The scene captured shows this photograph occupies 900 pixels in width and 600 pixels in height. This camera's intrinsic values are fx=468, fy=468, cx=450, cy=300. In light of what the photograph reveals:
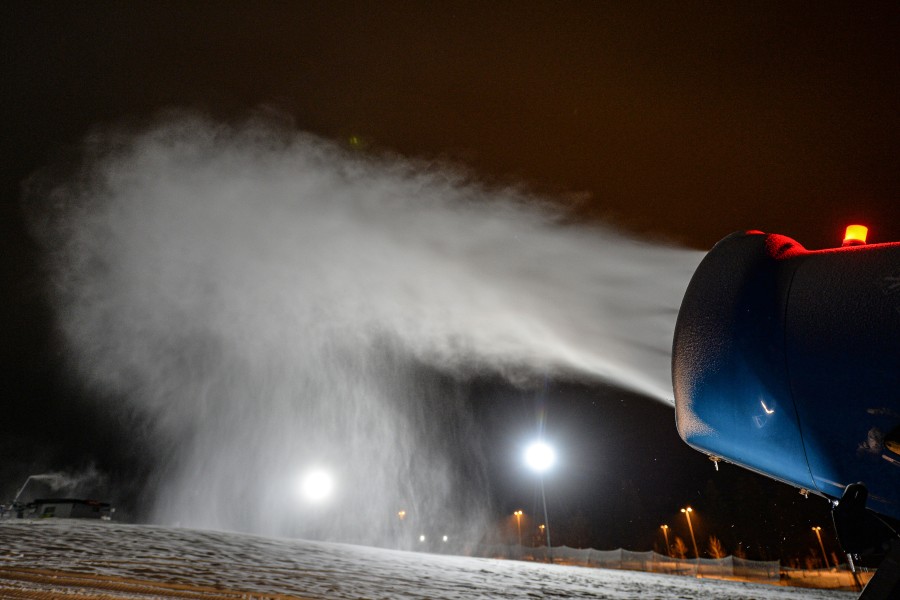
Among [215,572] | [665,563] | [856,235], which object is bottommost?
[215,572]

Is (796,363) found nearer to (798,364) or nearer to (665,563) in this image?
(798,364)

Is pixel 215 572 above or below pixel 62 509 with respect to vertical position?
below

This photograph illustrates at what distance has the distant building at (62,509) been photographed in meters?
32.5

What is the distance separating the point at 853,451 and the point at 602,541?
83.9 meters

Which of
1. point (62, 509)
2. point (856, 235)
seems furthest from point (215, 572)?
point (62, 509)

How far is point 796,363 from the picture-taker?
2.72 m

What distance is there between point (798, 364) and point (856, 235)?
1.15 metres

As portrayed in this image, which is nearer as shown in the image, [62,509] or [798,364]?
[798,364]

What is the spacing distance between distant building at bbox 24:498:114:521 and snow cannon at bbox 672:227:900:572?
41.4 meters

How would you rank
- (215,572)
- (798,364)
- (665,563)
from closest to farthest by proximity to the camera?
(798,364) → (215,572) → (665,563)

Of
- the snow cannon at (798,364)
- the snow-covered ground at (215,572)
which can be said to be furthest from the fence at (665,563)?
the snow cannon at (798,364)

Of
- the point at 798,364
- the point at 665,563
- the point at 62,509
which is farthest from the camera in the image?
the point at 62,509

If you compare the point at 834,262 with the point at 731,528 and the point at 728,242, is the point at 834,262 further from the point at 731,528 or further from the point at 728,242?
the point at 731,528

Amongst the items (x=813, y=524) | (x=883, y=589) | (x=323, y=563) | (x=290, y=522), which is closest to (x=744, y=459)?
(x=883, y=589)
